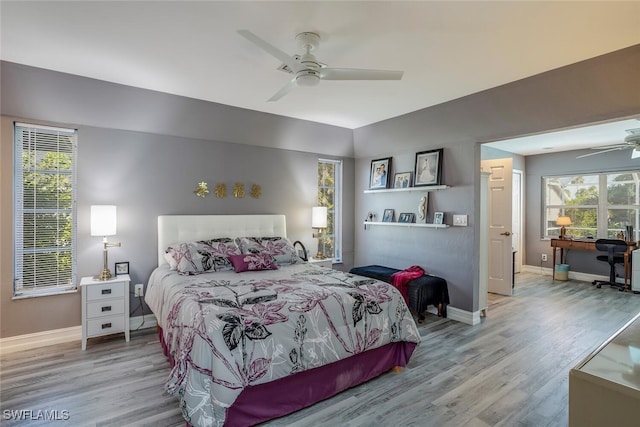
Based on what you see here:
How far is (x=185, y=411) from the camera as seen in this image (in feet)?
6.15

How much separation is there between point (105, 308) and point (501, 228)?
5.67 meters

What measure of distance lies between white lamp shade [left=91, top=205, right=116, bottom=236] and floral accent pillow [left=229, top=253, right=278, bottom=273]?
4.23ft

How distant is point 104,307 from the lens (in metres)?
3.27

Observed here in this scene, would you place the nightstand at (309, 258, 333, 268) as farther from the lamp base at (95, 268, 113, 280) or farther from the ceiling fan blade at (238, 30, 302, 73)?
the ceiling fan blade at (238, 30, 302, 73)

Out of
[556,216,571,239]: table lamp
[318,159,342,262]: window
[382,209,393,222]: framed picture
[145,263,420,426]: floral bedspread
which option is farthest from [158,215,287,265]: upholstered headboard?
[556,216,571,239]: table lamp

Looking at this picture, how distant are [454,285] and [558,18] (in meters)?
3.00

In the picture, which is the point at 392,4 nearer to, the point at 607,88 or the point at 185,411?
the point at 607,88

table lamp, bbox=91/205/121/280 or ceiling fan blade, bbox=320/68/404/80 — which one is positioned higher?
ceiling fan blade, bbox=320/68/404/80

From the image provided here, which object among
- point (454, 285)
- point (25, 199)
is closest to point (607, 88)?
point (454, 285)

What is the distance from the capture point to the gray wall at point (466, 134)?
9.36ft

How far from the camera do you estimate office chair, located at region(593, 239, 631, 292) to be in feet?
17.7

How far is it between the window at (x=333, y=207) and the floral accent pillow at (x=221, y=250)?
2.13 meters

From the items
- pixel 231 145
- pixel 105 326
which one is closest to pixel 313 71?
pixel 231 145

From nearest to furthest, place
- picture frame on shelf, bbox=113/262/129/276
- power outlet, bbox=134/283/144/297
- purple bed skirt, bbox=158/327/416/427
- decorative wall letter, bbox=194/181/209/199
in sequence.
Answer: purple bed skirt, bbox=158/327/416/427 < picture frame on shelf, bbox=113/262/129/276 < power outlet, bbox=134/283/144/297 < decorative wall letter, bbox=194/181/209/199
